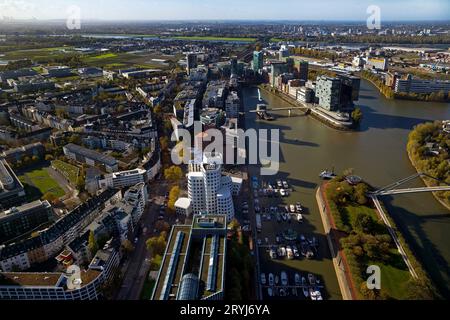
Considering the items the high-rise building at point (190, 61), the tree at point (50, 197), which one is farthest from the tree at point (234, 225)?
the high-rise building at point (190, 61)

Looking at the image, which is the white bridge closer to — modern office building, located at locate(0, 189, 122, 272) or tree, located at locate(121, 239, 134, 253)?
tree, located at locate(121, 239, 134, 253)

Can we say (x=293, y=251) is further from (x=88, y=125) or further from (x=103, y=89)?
(x=103, y=89)

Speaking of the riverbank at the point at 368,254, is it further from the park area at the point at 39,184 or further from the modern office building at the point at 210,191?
the park area at the point at 39,184

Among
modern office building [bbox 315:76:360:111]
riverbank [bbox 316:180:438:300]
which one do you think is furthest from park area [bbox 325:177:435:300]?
modern office building [bbox 315:76:360:111]

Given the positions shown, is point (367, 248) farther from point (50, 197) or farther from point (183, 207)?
point (50, 197)

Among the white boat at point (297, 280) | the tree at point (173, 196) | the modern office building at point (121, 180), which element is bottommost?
the white boat at point (297, 280)

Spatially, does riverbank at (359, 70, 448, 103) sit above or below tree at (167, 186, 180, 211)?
above

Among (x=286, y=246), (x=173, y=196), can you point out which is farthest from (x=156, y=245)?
(x=286, y=246)
